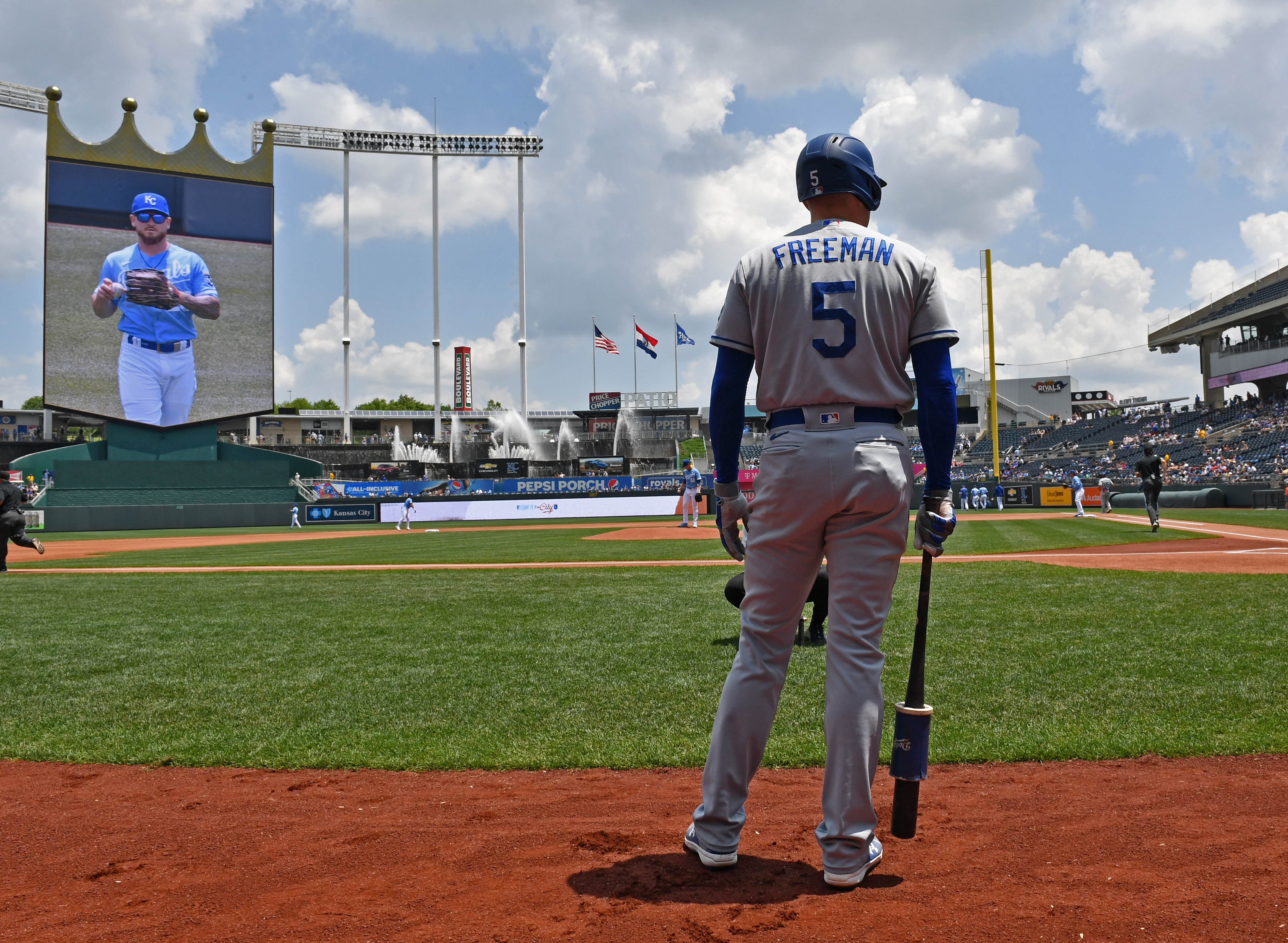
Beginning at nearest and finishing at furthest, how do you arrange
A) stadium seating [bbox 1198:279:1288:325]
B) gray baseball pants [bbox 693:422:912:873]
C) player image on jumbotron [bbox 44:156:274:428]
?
gray baseball pants [bbox 693:422:912:873] → player image on jumbotron [bbox 44:156:274:428] → stadium seating [bbox 1198:279:1288:325]

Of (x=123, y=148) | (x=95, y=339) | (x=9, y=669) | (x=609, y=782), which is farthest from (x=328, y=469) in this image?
(x=609, y=782)

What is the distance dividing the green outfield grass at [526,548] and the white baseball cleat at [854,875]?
40.9 ft

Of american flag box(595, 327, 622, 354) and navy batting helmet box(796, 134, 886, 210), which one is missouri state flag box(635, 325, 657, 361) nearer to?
american flag box(595, 327, 622, 354)

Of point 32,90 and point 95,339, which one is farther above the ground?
point 32,90

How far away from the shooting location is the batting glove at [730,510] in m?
2.85

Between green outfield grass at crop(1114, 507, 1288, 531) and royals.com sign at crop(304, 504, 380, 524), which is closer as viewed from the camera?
green outfield grass at crop(1114, 507, 1288, 531)

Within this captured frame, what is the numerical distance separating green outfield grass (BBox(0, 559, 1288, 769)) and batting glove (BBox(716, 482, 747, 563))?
1383mm

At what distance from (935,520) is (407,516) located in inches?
1278

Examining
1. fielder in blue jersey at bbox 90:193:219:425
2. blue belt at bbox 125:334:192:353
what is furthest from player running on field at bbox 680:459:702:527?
blue belt at bbox 125:334:192:353

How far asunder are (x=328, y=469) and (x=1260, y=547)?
51.2 m

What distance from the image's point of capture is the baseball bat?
8.93 ft

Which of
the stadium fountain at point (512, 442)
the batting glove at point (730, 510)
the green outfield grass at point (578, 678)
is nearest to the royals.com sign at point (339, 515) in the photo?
the stadium fountain at point (512, 442)

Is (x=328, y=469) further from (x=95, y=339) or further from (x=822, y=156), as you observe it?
(x=822, y=156)

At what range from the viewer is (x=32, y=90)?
44562 millimetres
